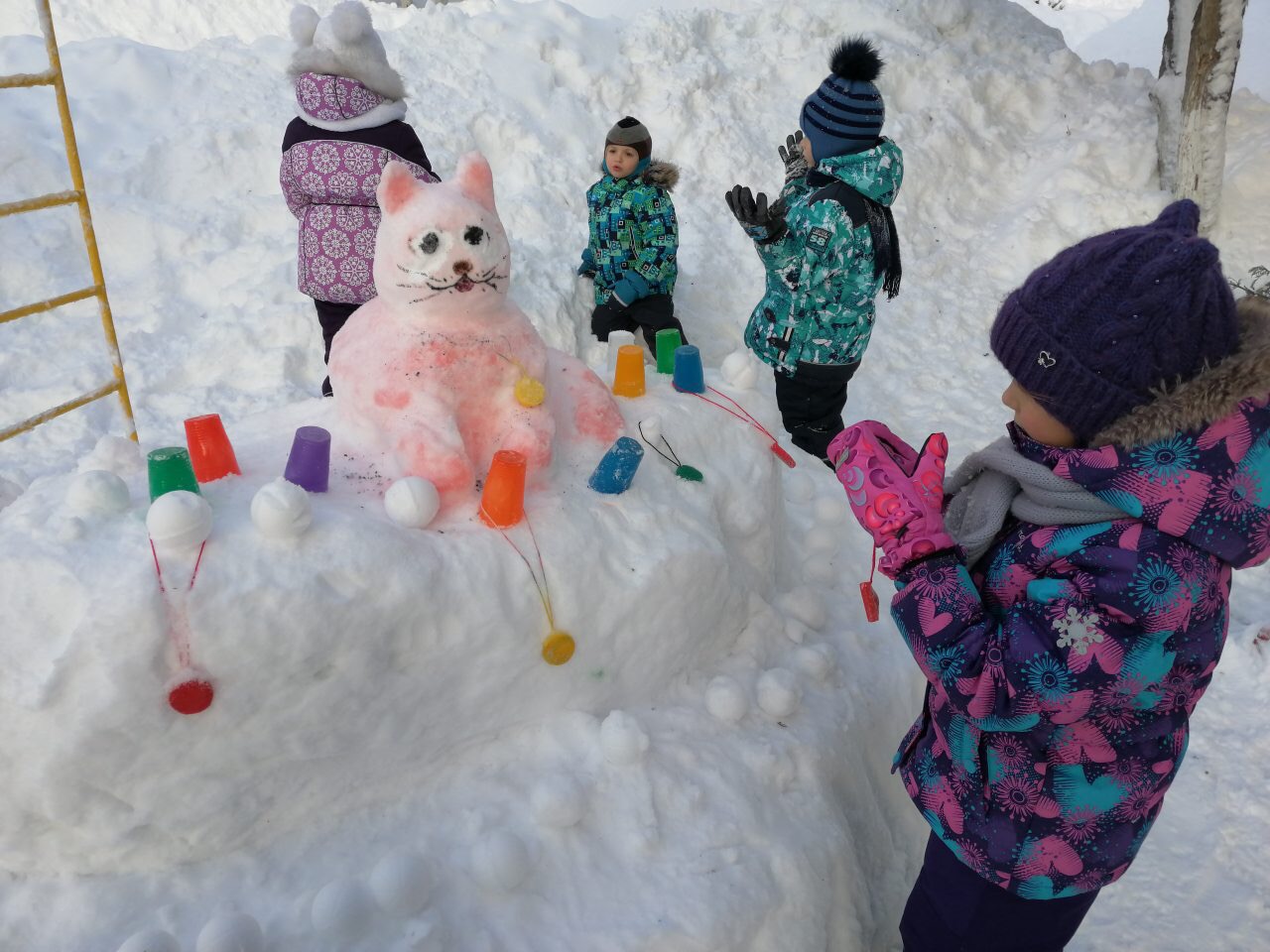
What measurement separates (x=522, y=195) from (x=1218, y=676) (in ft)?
12.7

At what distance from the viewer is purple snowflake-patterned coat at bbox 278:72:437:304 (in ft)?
9.45

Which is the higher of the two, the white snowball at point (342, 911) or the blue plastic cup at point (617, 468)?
the blue plastic cup at point (617, 468)

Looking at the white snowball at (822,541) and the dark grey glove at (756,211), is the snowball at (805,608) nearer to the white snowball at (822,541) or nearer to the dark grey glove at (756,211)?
the white snowball at (822,541)

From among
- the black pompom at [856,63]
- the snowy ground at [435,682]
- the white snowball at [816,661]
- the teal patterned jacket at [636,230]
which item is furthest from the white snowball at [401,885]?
the teal patterned jacket at [636,230]

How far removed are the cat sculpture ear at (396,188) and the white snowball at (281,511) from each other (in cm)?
61

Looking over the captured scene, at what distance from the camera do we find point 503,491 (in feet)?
5.83

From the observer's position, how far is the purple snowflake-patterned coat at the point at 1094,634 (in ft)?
3.80

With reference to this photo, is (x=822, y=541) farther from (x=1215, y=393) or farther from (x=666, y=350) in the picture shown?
(x=1215, y=393)

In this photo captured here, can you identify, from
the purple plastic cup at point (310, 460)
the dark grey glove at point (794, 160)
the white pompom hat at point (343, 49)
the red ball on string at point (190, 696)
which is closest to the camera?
the red ball on string at point (190, 696)

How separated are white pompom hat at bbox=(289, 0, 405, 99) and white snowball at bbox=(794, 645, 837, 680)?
89.9 inches

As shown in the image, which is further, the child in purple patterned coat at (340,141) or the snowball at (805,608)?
the child in purple patterned coat at (340,141)

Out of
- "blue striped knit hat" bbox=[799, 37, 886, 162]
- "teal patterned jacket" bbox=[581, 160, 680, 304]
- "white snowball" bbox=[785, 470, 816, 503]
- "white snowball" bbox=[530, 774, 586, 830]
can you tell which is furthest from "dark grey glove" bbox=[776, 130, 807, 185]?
"white snowball" bbox=[530, 774, 586, 830]

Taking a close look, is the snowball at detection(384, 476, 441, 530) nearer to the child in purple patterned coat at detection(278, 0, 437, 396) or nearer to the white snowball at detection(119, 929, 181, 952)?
the white snowball at detection(119, 929, 181, 952)

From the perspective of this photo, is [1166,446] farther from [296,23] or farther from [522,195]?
[522,195]
